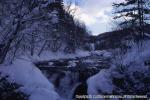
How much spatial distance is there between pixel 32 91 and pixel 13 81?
1.52 meters

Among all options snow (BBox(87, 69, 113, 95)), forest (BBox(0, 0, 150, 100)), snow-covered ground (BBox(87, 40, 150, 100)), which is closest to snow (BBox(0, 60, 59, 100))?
forest (BBox(0, 0, 150, 100))

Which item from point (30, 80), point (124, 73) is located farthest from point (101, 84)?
point (30, 80)

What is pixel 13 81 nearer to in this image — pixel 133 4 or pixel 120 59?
pixel 120 59

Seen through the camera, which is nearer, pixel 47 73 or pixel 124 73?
pixel 124 73

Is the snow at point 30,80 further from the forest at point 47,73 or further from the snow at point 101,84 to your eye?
the snow at point 101,84

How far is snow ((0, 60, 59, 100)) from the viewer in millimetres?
15578

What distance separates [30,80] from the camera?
663 inches

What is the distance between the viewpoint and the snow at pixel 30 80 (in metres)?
15.6

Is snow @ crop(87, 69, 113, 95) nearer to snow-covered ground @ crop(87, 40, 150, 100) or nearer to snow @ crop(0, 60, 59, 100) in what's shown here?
snow-covered ground @ crop(87, 40, 150, 100)

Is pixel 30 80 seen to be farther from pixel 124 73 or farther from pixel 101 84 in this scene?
pixel 124 73

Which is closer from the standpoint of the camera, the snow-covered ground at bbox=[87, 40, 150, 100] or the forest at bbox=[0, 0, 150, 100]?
the forest at bbox=[0, 0, 150, 100]

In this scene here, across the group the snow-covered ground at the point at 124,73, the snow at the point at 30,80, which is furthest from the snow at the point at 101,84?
the snow at the point at 30,80

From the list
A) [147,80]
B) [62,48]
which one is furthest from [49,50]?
[147,80]

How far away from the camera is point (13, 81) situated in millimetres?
16797
